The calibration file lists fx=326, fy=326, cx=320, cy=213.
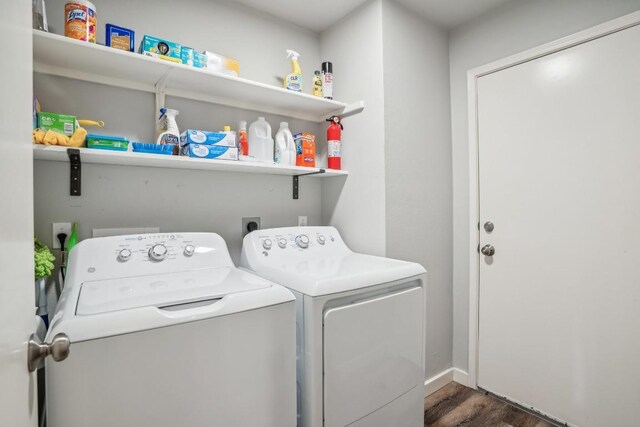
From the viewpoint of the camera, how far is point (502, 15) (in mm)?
2006

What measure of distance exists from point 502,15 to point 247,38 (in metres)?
1.57

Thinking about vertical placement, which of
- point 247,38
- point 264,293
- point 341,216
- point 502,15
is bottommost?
point 264,293

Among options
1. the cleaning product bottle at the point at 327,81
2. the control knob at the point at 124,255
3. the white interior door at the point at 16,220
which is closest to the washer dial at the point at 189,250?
the control knob at the point at 124,255

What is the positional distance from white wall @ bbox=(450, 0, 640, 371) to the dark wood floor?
21 cm

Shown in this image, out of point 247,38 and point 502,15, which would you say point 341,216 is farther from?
point 502,15

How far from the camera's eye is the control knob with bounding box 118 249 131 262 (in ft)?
4.29

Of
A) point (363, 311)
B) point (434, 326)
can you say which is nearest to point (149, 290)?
point (363, 311)

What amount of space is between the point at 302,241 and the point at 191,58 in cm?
107

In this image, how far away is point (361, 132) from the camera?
2033 millimetres

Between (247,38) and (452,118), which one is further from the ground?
(247,38)

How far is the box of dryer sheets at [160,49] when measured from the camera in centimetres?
145

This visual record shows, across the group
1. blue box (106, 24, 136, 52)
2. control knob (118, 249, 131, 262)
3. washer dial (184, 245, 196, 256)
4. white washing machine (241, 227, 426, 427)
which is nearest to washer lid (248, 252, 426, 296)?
white washing machine (241, 227, 426, 427)

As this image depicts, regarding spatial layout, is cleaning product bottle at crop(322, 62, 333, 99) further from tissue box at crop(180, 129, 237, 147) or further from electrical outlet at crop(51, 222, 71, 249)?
electrical outlet at crop(51, 222, 71, 249)

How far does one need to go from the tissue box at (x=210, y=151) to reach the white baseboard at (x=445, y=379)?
1856 mm
